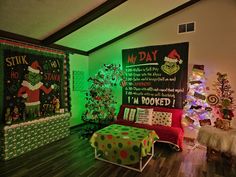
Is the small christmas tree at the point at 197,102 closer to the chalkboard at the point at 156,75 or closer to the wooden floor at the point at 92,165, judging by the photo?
the chalkboard at the point at 156,75

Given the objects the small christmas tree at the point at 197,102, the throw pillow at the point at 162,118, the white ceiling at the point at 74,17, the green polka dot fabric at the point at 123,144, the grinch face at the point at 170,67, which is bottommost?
the green polka dot fabric at the point at 123,144

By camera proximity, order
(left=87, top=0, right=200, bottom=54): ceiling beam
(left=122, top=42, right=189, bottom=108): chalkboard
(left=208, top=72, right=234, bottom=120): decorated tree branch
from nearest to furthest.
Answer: (left=208, top=72, right=234, bottom=120): decorated tree branch
(left=87, top=0, right=200, bottom=54): ceiling beam
(left=122, top=42, right=189, bottom=108): chalkboard

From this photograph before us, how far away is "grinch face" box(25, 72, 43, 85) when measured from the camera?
3529mm

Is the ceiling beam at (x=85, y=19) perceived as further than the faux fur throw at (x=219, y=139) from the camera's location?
Yes

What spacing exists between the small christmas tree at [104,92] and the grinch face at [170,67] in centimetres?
117

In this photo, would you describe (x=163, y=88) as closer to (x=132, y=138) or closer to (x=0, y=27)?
(x=132, y=138)

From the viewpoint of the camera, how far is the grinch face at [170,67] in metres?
4.02

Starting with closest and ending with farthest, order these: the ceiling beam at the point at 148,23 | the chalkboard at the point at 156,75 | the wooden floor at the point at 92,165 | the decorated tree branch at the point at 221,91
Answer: the wooden floor at the point at 92,165 → the decorated tree branch at the point at 221,91 → the ceiling beam at the point at 148,23 → the chalkboard at the point at 156,75

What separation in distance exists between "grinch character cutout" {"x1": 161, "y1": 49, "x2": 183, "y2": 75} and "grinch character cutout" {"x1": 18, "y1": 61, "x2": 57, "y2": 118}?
3088 millimetres

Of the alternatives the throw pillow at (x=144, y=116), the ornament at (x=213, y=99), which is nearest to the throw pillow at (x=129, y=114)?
the throw pillow at (x=144, y=116)

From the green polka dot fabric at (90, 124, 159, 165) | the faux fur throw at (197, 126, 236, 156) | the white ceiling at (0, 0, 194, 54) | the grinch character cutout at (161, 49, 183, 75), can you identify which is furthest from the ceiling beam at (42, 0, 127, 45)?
the faux fur throw at (197, 126, 236, 156)

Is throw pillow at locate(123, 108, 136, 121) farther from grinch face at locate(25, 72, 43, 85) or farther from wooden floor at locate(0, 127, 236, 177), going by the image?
grinch face at locate(25, 72, 43, 85)

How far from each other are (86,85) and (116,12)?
265cm

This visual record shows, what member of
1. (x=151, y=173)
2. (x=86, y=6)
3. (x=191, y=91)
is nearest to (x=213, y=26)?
(x=191, y=91)
